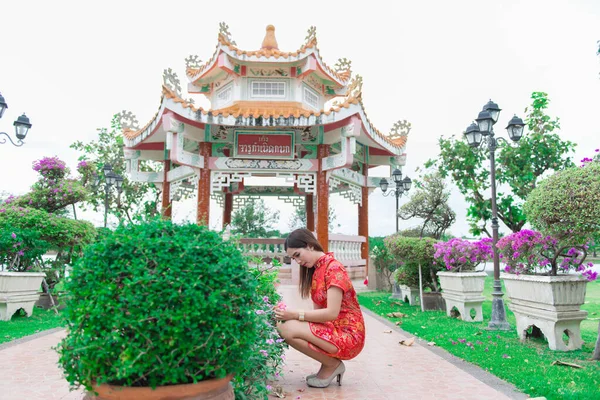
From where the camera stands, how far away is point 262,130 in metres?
12.8

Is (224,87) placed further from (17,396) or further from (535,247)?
(17,396)

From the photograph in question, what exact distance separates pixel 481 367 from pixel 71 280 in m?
4.06

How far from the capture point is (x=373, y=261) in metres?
16.4

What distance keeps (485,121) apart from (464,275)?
9.05 feet

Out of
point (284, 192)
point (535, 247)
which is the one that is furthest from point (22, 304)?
point (284, 192)

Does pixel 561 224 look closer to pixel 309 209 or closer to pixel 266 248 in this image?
pixel 266 248

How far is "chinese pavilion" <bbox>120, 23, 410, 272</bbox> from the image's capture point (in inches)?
476

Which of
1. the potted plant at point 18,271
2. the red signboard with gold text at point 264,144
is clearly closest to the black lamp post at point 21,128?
the potted plant at point 18,271

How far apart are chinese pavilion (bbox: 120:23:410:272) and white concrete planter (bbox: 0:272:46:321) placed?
4410mm

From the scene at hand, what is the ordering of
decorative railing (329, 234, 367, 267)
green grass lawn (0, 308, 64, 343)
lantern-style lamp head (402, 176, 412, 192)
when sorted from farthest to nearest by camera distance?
decorative railing (329, 234, 367, 267), lantern-style lamp head (402, 176, 412, 192), green grass lawn (0, 308, 64, 343)

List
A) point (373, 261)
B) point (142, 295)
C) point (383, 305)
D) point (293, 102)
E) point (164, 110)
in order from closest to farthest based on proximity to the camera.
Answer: point (142, 295) < point (383, 305) < point (164, 110) < point (293, 102) < point (373, 261)

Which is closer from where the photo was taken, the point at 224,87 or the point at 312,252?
the point at 312,252

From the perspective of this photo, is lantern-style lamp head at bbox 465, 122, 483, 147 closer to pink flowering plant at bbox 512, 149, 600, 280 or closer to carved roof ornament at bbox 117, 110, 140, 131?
pink flowering plant at bbox 512, 149, 600, 280

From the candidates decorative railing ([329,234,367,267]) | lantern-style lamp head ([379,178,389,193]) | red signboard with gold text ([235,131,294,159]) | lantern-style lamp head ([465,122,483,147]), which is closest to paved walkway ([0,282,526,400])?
lantern-style lamp head ([465,122,483,147])
